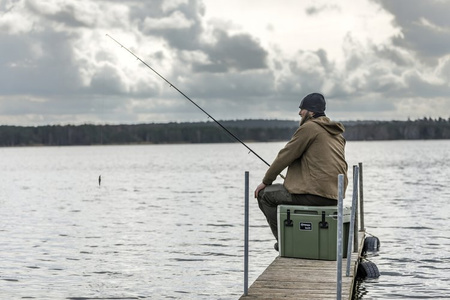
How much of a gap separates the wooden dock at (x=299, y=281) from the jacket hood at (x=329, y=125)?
72.7 inches

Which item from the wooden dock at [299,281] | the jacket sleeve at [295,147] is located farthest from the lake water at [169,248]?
the jacket sleeve at [295,147]

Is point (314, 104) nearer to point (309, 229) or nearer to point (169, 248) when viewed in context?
point (309, 229)

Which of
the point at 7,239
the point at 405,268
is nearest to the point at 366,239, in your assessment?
the point at 405,268

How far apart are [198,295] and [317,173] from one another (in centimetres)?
481

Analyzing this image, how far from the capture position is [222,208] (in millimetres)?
32312

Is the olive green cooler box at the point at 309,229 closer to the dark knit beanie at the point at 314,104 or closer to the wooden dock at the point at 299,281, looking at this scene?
the wooden dock at the point at 299,281

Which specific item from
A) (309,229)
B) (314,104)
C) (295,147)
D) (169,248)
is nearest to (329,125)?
(314,104)

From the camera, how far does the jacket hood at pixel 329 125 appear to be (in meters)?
9.57

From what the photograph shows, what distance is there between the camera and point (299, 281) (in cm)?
934

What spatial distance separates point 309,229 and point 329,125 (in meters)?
1.39

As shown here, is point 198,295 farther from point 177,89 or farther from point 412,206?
point 412,206

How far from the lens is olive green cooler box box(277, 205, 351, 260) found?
31.4 feet

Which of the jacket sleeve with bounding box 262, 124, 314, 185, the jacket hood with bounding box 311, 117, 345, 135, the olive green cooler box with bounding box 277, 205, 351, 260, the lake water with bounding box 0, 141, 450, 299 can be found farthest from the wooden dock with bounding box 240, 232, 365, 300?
→ the lake water with bounding box 0, 141, 450, 299

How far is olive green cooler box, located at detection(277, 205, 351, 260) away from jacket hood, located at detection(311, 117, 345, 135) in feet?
3.25
